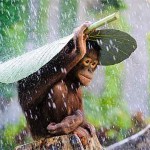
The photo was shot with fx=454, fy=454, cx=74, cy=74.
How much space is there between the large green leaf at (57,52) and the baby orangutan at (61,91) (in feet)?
0.23

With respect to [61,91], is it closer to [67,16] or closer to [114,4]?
[67,16]

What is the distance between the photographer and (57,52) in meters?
2.29

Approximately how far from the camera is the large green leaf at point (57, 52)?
2318 millimetres

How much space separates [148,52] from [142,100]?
0.99m

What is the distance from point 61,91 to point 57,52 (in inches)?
10.2

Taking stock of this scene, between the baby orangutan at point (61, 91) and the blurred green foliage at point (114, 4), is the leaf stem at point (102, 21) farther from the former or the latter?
the blurred green foliage at point (114, 4)

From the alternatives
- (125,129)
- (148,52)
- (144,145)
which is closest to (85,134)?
(144,145)

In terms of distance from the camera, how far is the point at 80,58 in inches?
94.5

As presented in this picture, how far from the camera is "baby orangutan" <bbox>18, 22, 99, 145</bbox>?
242 centimetres

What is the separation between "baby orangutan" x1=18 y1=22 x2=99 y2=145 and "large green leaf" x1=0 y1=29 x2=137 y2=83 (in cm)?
7

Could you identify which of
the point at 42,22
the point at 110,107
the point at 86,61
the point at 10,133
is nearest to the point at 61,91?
the point at 86,61

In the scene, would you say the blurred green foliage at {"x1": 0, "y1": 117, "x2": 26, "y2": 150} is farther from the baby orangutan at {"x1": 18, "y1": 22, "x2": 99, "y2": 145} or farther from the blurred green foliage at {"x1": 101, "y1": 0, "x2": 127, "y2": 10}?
the baby orangutan at {"x1": 18, "y1": 22, "x2": 99, "y2": 145}

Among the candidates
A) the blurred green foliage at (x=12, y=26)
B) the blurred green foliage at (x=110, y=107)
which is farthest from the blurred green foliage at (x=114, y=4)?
the blurred green foliage at (x=12, y=26)

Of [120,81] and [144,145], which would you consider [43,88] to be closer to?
[144,145]
